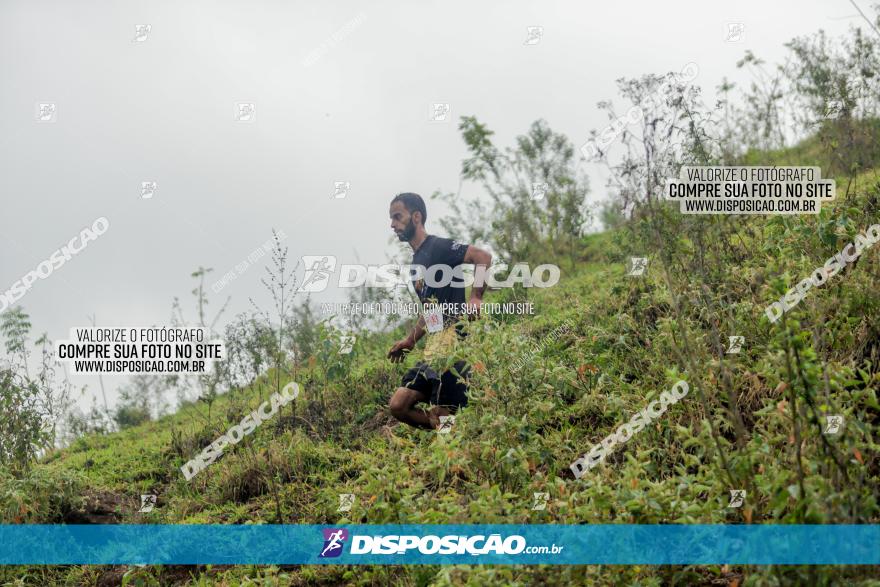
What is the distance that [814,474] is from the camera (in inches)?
147

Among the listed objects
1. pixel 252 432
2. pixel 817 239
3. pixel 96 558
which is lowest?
pixel 96 558

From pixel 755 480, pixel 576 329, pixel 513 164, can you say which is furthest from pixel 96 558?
pixel 513 164

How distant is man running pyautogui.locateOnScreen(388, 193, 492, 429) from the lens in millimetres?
5945

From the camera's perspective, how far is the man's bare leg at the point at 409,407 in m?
6.04

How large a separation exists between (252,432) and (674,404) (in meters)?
4.24

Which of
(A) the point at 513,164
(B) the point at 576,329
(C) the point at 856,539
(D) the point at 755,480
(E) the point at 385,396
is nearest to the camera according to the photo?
(C) the point at 856,539

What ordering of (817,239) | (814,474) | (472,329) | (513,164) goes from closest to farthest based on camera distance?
1. (814,474)
2. (472,329)
3. (817,239)
4. (513,164)

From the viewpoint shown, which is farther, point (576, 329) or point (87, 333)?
point (87, 333)

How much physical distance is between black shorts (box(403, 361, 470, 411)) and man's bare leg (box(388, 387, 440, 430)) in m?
0.05

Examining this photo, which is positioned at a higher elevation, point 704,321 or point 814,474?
point 704,321

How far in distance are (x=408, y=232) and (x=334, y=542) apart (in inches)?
110

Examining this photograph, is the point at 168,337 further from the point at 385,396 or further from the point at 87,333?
the point at 385,396

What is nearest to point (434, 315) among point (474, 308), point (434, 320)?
point (434, 320)

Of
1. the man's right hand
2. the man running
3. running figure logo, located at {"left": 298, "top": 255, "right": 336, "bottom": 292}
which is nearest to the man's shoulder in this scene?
the man running
